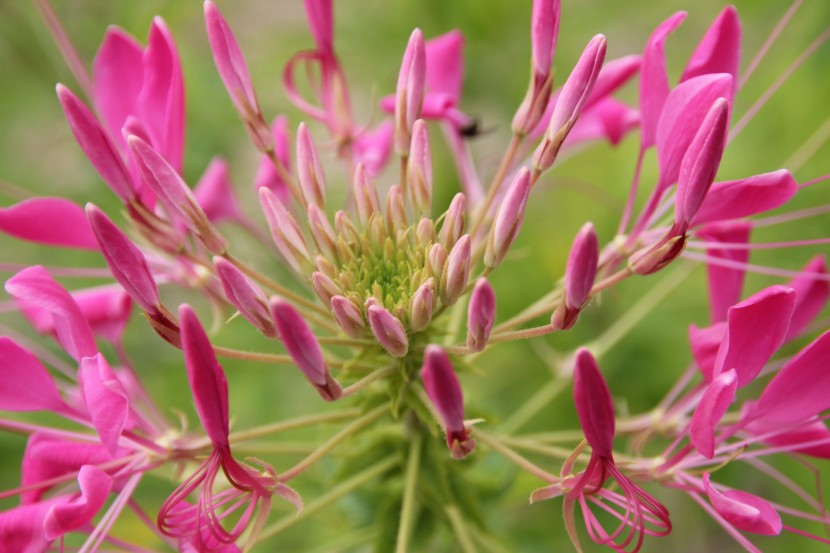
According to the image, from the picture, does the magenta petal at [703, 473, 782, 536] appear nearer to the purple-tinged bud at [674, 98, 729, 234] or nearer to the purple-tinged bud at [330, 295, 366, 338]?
the purple-tinged bud at [674, 98, 729, 234]

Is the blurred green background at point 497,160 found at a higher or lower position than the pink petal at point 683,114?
lower

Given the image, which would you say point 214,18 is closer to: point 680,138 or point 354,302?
point 354,302

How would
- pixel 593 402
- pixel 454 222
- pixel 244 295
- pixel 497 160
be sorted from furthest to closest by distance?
pixel 497 160 → pixel 454 222 → pixel 244 295 → pixel 593 402

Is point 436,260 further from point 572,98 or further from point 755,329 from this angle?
point 755,329

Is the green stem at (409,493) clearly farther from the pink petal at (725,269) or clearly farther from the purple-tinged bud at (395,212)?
the pink petal at (725,269)

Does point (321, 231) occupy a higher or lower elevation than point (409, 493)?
higher

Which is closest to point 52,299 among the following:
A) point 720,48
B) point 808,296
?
point 720,48

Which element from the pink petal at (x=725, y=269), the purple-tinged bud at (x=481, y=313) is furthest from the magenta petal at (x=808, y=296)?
the purple-tinged bud at (x=481, y=313)

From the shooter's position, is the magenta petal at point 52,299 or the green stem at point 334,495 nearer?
the magenta petal at point 52,299

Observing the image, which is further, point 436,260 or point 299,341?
point 436,260
